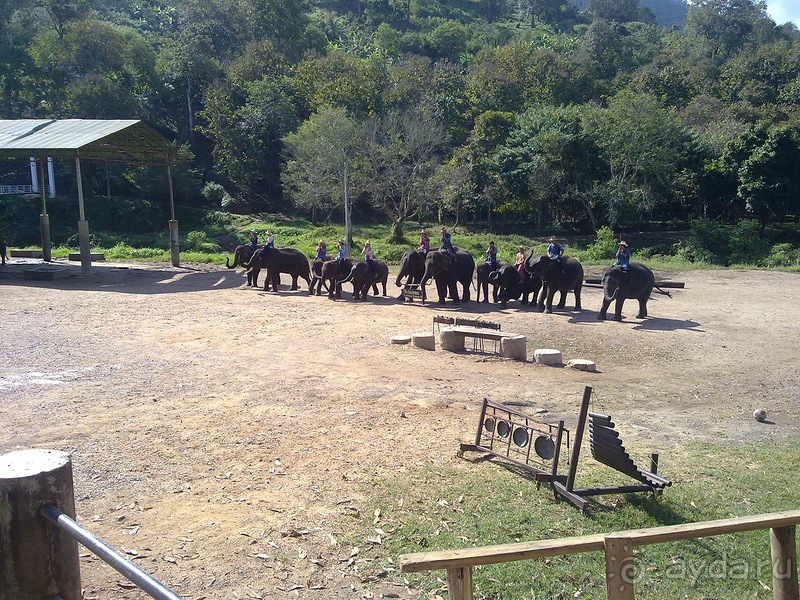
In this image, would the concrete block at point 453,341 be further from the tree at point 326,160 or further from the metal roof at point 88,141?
the tree at point 326,160

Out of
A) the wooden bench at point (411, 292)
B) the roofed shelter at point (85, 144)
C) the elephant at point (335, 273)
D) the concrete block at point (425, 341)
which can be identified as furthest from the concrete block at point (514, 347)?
the roofed shelter at point (85, 144)

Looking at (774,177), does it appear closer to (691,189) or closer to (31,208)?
(691,189)

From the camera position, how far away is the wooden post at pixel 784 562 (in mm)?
4332

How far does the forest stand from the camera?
37531 millimetres

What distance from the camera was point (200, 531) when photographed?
253 inches

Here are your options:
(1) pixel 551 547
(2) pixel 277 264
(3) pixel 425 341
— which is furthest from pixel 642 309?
(1) pixel 551 547

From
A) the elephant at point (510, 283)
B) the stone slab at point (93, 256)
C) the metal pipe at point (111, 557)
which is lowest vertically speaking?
the elephant at point (510, 283)

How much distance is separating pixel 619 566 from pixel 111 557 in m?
2.45

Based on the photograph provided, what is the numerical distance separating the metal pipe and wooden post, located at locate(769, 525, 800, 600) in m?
3.33

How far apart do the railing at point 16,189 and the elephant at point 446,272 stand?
90.2ft

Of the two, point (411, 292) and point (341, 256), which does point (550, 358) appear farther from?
point (341, 256)

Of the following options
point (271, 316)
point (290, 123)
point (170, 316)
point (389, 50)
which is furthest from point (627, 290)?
point (389, 50)

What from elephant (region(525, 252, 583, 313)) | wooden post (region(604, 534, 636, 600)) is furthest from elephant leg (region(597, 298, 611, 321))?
wooden post (region(604, 534, 636, 600))

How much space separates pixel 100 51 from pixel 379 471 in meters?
47.6
